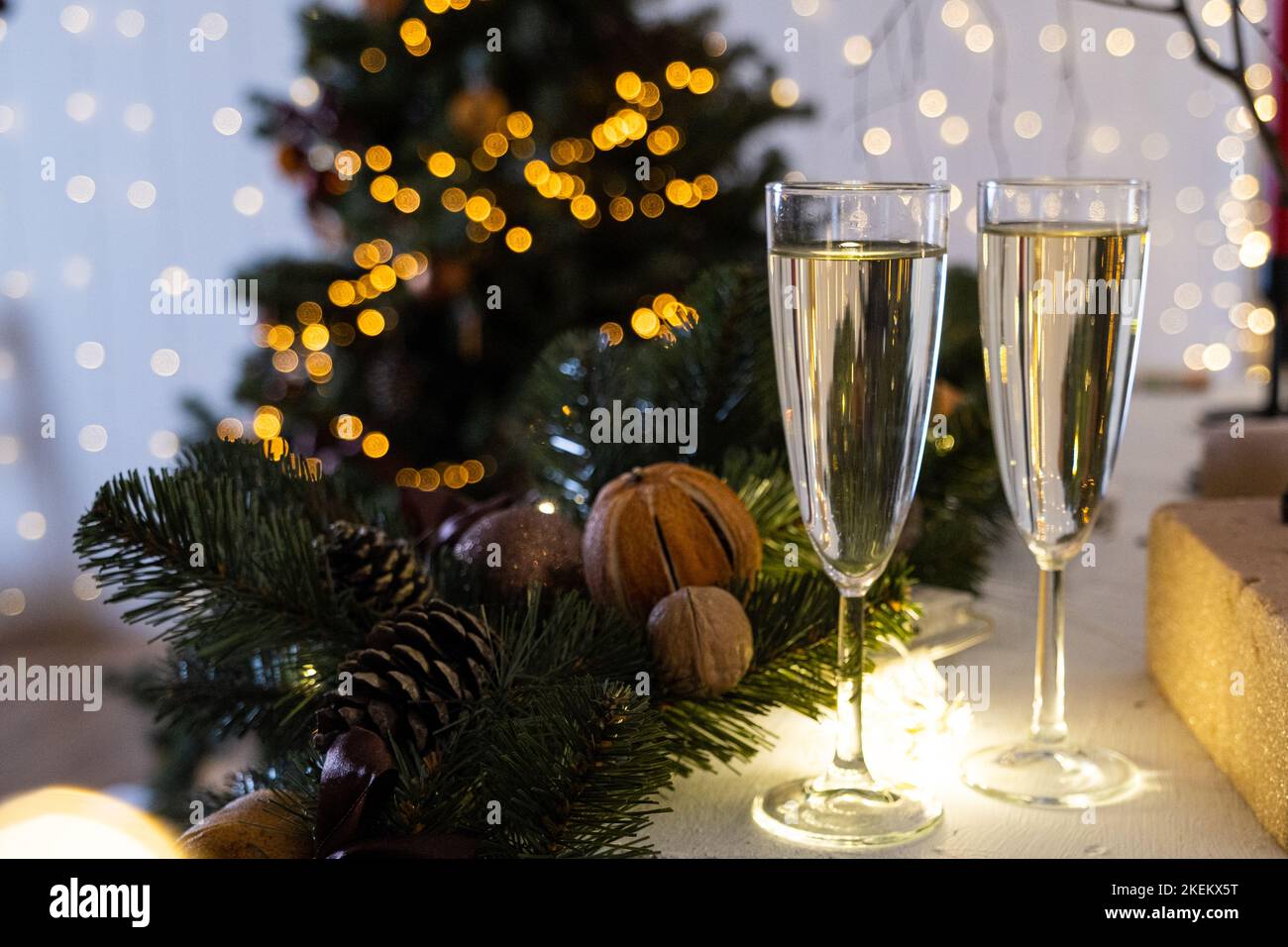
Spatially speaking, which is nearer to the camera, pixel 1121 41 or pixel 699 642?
pixel 699 642

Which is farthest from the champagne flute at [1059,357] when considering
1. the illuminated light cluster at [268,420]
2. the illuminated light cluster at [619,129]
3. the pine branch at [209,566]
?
the illuminated light cluster at [268,420]

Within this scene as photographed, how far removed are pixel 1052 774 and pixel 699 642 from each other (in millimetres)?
184

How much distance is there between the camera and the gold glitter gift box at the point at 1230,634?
562 mm

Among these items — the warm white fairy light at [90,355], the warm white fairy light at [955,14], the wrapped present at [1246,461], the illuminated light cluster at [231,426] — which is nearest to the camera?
the wrapped present at [1246,461]

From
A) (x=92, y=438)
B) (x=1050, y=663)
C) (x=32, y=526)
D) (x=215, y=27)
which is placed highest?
(x=215, y=27)

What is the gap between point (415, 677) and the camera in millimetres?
556

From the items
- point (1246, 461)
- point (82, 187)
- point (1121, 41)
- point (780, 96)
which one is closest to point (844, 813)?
point (1246, 461)

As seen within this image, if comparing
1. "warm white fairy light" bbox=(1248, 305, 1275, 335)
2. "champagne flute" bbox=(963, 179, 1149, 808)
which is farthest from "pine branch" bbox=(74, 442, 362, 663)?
"warm white fairy light" bbox=(1248, 305, 1275, 335)

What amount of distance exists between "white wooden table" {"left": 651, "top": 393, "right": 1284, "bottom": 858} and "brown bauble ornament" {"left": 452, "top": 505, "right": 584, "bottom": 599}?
133 millimetres

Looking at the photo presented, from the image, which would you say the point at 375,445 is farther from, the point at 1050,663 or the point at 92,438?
the point at 1050,663

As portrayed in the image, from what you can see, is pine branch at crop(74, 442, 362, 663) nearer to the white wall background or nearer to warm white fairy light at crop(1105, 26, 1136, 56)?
the white wall background

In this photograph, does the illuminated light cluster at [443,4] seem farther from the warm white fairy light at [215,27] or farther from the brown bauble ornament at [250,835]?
the brown bauble ornament at [250,835]

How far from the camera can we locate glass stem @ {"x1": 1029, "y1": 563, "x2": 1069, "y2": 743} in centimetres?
64

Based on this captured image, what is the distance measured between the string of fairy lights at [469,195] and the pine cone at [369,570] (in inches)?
47.9
